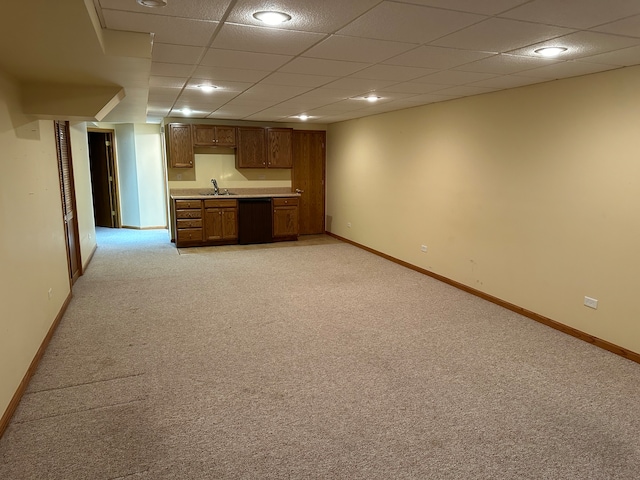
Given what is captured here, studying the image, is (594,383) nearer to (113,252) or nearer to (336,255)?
(336,255)

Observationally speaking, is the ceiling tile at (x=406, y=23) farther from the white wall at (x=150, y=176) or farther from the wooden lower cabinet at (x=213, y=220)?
the white wall at (x=150, y=176)

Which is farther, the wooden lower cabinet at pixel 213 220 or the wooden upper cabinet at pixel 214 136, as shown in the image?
the wooden upper cabinet at pixel 214 136

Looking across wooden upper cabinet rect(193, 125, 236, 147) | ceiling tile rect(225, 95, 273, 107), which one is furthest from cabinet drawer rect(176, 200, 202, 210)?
ceiling tile rect(225, 95, 273, 107)

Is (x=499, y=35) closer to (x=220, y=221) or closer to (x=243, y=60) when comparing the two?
(x=243, y=60)

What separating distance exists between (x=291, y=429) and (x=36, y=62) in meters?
2.69

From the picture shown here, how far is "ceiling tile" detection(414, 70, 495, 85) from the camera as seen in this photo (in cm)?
355

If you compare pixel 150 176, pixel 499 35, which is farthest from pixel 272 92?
pixel 150 176

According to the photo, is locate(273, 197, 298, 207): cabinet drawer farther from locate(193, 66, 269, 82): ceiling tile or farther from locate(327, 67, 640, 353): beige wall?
locate(193, 66, 269, 82): ceiling tile

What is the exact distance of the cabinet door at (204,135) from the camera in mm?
7434

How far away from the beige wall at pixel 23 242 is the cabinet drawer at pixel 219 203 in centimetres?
325

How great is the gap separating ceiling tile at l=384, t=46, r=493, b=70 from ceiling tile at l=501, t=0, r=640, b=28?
26.6 inches

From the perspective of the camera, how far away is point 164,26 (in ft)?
7.79

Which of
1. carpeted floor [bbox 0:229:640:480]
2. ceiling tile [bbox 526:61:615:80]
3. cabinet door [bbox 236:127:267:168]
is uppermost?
ceiling tile [bbox 526:61:615:80]

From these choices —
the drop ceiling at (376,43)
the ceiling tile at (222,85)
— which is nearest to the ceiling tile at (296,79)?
the drop ceiling at (376,43)
